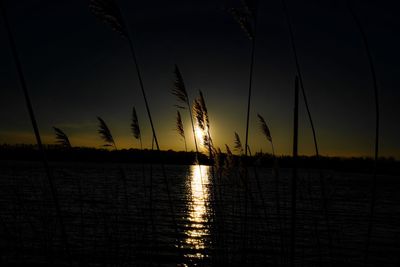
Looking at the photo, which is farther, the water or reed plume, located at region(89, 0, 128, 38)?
the water

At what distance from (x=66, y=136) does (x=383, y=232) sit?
16755 mm

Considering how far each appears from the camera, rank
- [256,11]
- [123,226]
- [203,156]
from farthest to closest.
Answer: [123,226], [203,156], [256,11]

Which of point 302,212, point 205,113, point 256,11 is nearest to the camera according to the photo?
point 256,11

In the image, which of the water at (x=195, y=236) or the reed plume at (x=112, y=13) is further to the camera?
the water at (x=195, y=236)

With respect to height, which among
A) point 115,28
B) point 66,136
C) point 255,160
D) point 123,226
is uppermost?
point 115,28

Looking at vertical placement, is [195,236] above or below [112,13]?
below

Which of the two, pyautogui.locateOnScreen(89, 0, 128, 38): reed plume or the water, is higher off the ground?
pyautogui.locateOnScreen(89, 0, 128, 38): reed plume

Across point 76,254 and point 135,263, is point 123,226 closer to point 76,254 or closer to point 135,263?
point 76,254

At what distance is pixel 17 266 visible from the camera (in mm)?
9773

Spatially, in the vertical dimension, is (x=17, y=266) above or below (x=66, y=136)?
below

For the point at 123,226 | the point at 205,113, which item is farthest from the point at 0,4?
the point at 123,226

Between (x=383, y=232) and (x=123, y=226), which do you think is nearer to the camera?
(x=123, y=226)

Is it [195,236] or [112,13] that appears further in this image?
[195,236]

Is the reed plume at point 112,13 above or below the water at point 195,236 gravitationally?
above
